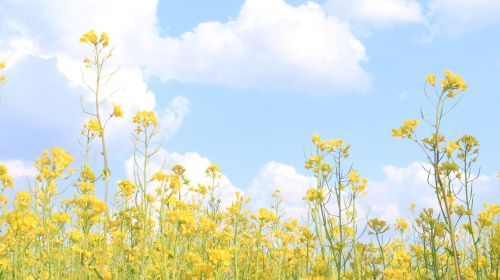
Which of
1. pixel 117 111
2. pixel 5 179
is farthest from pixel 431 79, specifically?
pixel 5 179

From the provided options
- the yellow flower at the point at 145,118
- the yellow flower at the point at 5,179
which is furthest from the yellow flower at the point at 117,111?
the yellow flower at the point at 5,179

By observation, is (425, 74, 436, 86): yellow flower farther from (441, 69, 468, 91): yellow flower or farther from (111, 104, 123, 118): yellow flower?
(111, 104, 123, 118): yellow flower

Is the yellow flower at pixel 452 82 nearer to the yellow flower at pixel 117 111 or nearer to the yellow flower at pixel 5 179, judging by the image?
the yellow flower at pixel 117 111

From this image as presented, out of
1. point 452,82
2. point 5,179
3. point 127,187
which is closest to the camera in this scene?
point 452,82

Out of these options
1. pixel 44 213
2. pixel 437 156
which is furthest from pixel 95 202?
pixel 437 156

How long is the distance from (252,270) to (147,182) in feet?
Result: 8.70

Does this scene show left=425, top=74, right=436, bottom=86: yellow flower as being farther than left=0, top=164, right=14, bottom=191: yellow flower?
No

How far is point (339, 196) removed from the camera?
2900mm

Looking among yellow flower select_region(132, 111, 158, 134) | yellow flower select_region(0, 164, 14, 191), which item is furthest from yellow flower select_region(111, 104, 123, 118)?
yellow flower select_region(0, 164, 14, 191)

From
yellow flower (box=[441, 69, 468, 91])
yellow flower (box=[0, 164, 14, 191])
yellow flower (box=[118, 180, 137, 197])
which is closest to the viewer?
yellow flower (box=[441, 69, 468, 91])

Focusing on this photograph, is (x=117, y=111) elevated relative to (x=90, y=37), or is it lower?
lower

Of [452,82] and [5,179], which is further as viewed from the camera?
[5,179]

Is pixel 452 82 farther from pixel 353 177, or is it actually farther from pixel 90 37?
pixel 90 37

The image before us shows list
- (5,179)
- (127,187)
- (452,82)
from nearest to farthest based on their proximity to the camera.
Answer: (452,82)
(127,187)
(5,179)
